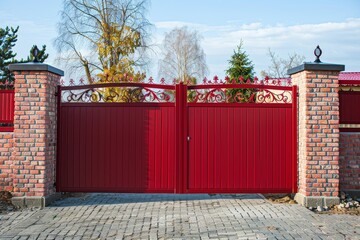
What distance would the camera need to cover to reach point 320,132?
7812 mm

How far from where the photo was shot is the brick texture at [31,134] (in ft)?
25.2

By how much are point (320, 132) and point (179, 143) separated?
2.50 m

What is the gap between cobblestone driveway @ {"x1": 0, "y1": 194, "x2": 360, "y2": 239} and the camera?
5.94 m

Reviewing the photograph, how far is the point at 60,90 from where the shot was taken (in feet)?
26.9

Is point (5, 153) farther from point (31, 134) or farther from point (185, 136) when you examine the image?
point (185, 136)

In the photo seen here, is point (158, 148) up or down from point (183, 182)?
up

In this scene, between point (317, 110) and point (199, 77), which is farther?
point (199, 77)

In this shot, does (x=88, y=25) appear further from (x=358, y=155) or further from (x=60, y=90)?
(x=358, y=155)

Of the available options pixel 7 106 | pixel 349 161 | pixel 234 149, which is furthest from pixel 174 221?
pixel 7 106

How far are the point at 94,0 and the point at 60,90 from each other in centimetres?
1837

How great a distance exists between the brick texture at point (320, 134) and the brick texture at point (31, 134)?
4.54 meters

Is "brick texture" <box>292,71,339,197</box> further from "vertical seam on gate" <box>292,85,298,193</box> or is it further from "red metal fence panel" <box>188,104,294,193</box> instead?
"red metal fence panel" <box>188,104,294,193</box>

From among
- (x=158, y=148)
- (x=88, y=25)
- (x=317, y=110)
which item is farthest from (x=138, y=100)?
(x=88, y=25)

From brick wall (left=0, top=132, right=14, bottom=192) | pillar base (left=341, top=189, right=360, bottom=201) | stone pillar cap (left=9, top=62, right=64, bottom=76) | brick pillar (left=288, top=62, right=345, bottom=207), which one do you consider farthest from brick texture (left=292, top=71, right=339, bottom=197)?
brick wall (left=0, top=132, right=14, bottom=192)
